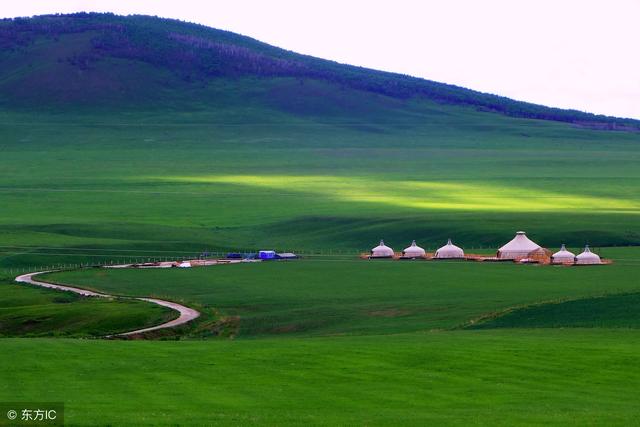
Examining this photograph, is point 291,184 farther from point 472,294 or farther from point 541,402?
point 541,402

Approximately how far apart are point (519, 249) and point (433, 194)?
54.1 meters

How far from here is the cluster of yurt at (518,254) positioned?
84625 mm

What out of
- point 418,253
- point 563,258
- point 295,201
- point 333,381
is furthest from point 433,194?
point 333,381

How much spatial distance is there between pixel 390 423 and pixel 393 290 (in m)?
→ 43.5

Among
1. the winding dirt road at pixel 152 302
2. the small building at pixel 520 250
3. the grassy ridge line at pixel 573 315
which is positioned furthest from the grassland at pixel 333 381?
the small building at pixel 520 250

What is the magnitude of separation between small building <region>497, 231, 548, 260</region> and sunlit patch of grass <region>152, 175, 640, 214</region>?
99.8 feet

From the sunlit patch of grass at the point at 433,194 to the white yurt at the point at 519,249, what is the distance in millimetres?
30360

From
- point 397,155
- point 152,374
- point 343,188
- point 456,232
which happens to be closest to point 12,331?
point 152,374

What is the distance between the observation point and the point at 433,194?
143500 millimetres

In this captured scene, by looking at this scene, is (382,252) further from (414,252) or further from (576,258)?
(576,258)

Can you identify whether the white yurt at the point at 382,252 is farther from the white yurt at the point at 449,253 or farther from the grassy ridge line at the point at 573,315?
the grassy ridge line at the point at 573,315

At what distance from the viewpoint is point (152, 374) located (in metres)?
33.6

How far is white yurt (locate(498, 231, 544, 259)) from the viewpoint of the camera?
89125mm

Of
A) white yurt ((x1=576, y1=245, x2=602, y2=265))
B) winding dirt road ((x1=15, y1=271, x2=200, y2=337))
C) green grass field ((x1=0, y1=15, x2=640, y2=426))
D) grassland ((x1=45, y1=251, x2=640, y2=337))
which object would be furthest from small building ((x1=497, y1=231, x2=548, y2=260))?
winding dirt road ((x1=15, y1=271, x2=200, y2=337))
